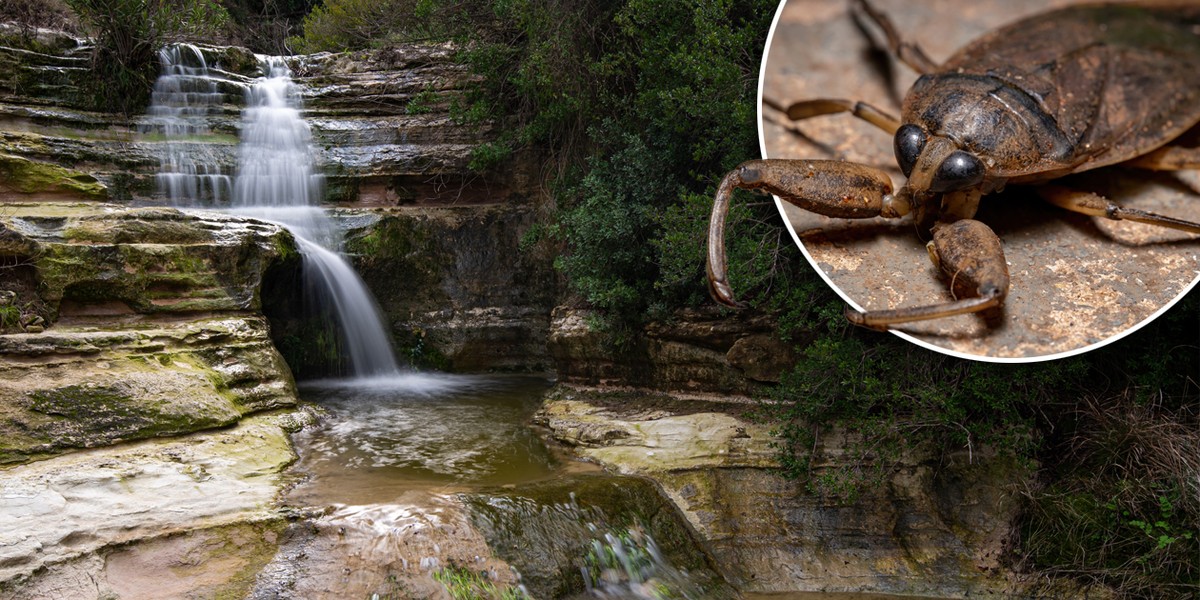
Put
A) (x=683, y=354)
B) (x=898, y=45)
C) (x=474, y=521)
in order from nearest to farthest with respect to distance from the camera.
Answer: (x=898, y=45)
(x=474, y=521)
(x=683, y=354)

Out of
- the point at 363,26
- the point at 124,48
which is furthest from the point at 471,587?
the point at 363,26

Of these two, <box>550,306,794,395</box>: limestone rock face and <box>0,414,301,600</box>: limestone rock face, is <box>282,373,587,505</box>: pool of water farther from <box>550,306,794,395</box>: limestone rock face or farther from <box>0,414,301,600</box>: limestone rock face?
<box>550,306,794,395</box>: limestone rock face

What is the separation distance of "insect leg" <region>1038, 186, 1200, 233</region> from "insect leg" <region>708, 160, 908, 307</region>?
1.24 ft

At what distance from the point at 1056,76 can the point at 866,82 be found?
58cm

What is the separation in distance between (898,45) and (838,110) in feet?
0.89

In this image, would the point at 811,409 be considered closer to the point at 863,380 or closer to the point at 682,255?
the point at 863,380

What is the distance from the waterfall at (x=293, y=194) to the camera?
9156mm

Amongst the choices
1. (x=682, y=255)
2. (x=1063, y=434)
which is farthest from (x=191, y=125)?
(x=1063, y=434)

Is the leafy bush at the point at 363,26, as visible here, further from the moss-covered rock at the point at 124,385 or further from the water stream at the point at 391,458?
the moss-covered rock at the point at 124,385

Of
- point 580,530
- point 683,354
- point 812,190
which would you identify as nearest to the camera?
point 812,190

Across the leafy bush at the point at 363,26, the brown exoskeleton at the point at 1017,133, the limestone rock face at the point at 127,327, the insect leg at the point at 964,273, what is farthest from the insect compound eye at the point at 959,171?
the leafy bush at the point at 363,26

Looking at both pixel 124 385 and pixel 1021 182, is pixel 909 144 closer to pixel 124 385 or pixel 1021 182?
pixel 1021 182

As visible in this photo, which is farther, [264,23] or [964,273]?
[264,23]

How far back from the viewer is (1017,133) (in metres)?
1.96
